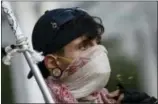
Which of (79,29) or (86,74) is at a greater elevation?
(79,29)

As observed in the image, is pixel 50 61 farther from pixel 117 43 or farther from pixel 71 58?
pixel 117 43

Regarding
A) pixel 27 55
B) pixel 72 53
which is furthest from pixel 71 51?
pixel 27 55

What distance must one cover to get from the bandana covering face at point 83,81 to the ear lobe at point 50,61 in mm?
30

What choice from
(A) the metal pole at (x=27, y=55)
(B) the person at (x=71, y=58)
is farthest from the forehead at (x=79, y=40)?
(A) the metal pole at (x=27, y=55)

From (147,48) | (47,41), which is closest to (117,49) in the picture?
(147,48)

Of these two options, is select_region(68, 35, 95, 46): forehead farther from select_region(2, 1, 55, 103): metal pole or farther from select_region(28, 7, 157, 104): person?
select_region(2, 1, 55, 103): metal pole

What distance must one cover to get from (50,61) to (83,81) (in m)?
0.10

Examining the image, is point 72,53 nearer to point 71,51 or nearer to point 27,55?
point 71,51

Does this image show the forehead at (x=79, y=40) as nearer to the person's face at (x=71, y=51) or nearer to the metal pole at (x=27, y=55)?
the person's face at (x=71, y=51)

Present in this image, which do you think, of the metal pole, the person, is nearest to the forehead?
the person

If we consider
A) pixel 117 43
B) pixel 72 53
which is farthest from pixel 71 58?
pixel 117 43

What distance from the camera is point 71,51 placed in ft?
3.76

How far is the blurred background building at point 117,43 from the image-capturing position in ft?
3.88

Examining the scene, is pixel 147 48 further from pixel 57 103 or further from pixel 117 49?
pixel 57 103
